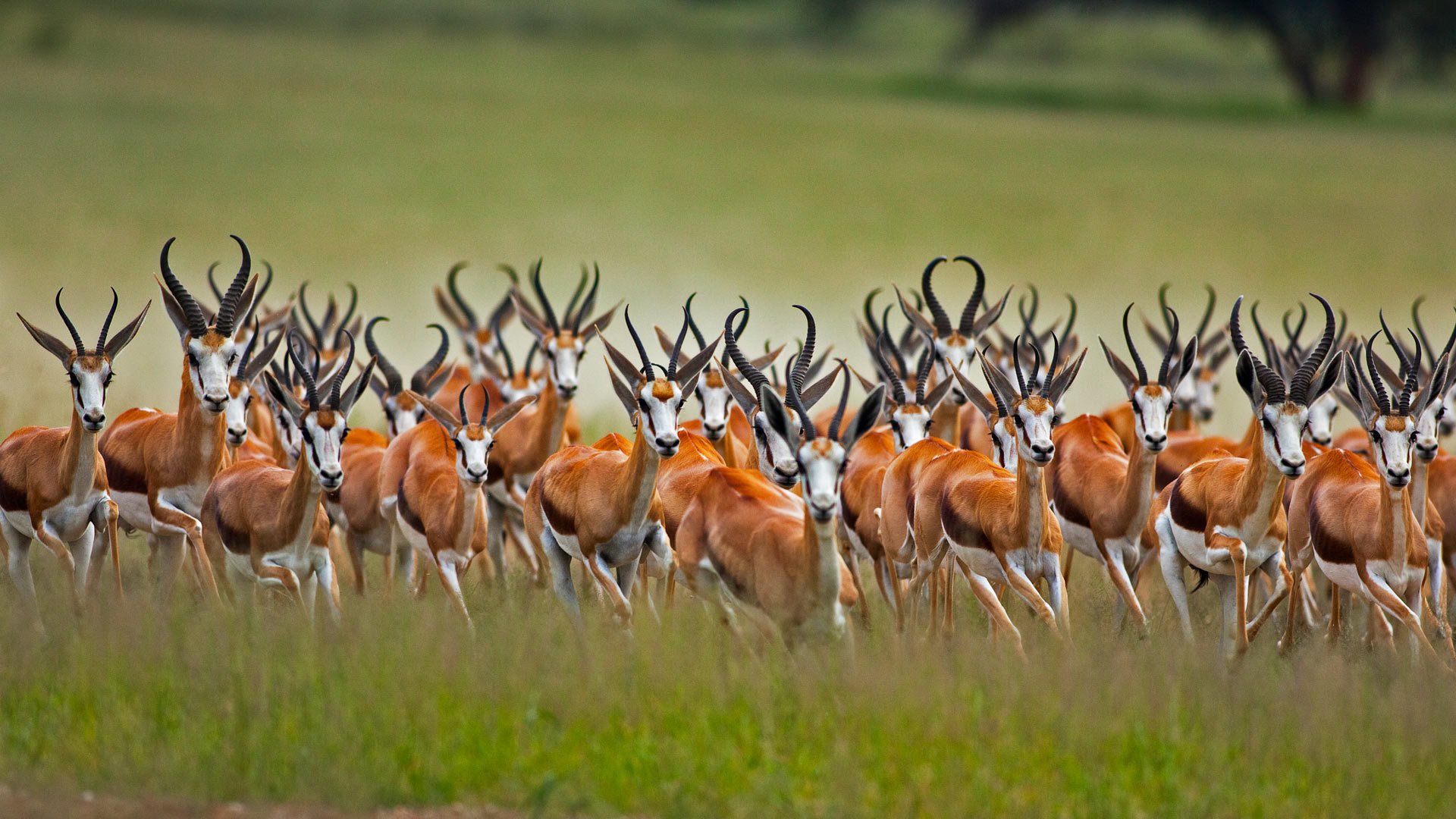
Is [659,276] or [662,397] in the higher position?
[659,276]

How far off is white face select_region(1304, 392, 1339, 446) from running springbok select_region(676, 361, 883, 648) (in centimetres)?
384

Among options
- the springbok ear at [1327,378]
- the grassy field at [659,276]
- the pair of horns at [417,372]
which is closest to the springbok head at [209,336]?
the grassy field at [659,276]

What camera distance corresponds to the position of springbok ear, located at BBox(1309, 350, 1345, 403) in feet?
30.0

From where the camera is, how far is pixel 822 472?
757 centimetres

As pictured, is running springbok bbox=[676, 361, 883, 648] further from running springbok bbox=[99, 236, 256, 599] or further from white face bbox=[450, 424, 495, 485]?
running springbok bbox=[99, 236, 256, 599]

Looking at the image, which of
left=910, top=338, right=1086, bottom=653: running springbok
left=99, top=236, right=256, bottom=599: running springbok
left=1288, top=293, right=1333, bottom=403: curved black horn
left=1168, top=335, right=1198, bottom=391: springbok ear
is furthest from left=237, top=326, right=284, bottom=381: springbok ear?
left=1288, top=293, right=1333, bottom=403: curved black horn

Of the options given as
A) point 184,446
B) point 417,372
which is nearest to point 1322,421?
point 417,372

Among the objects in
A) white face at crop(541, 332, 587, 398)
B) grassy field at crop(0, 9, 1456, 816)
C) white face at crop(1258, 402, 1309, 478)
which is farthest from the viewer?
white face at crop(541, 332, 587, 398)

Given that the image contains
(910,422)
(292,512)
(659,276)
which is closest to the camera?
(292,512)

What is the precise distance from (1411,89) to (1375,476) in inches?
2602

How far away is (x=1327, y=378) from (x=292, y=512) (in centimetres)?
603

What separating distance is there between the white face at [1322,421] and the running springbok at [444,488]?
5.31 metres

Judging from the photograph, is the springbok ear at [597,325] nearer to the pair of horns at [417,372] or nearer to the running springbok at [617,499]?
the pair of horns at [417,372]

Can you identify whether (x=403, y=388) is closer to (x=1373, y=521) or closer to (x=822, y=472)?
(x=822, y=472)
